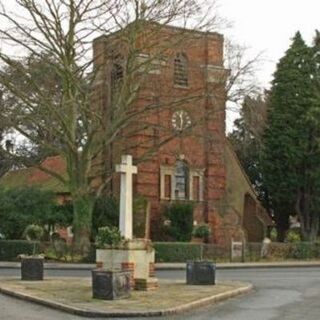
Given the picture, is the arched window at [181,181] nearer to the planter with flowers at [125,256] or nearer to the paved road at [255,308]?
the paved road at [255,308]

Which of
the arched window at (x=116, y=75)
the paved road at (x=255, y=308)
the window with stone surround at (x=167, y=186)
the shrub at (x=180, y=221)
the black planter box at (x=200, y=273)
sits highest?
the arched window at (x=116, y=75)

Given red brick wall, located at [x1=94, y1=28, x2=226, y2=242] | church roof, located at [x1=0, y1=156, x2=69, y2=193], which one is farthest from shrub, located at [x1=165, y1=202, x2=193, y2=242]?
church roof, located at [x1=0, y1=156, x2=69, y2=193]

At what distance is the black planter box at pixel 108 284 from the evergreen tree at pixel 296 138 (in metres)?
37.1

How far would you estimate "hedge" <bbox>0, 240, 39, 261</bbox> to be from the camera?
4081 centimetres

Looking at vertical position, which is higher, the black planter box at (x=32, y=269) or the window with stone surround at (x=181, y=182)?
the window with stone surround at (x=181, y=182)

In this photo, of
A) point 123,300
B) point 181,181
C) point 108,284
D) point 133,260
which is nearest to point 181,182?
point 181,181

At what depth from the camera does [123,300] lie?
17.6 metres

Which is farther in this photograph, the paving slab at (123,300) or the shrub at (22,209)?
the shrub at (22,209)

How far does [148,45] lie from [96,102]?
21.4 feet

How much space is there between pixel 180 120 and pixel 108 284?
31.2m

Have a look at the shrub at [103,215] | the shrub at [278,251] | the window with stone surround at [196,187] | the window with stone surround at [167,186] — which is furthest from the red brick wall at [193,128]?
the shrub at [278,251]

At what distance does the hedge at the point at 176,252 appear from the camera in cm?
4059

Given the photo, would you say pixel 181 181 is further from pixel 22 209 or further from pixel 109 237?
pixel 109 237

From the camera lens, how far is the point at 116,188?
170 ft
